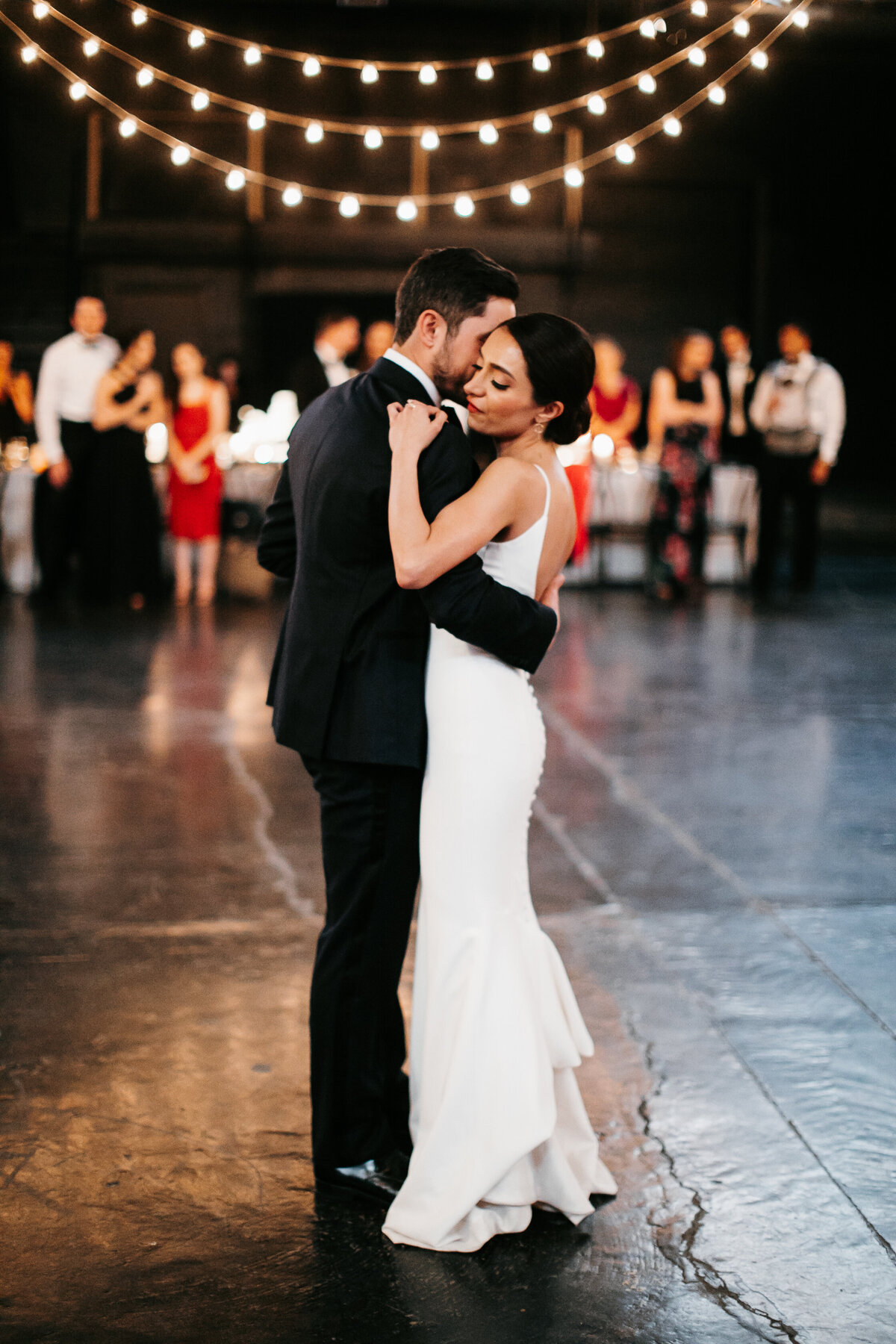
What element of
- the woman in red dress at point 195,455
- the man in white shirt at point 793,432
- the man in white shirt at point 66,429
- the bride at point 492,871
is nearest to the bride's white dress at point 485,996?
the bride at point 492,871

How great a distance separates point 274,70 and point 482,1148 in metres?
13.1

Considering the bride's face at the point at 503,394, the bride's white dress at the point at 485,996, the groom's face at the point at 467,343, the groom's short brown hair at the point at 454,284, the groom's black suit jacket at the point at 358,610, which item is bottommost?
the bride's white dress at the point at 485,996

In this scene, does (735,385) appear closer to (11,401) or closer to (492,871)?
(11,401)

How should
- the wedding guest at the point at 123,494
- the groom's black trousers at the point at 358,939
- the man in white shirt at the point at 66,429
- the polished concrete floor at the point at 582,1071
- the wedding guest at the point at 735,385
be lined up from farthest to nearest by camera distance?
the wedding guest at the point at 735,385 < the wedding guest at the point at 123,494 < the man in white shirt at the point at 66,429 < the groom's black trousers at the point at 358,939 < the polished concrete floor at the point at 582,1071

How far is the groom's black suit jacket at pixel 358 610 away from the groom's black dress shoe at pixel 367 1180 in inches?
26.0

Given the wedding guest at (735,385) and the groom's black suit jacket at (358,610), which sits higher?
the wedding guest at (735,385)

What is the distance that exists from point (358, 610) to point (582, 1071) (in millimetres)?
1075

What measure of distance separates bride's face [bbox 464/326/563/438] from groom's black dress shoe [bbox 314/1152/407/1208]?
1174mm

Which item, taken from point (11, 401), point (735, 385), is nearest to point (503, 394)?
point (735, 385)

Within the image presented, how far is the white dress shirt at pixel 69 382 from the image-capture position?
26.8ft

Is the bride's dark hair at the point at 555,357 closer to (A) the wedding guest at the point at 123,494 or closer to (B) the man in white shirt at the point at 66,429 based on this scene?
(B) the man in white shirt at the point at 66,429

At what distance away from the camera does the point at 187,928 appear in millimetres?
3381

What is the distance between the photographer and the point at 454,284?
2.13 metres

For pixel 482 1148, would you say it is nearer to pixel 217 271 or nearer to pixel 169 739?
pixel 169 739
